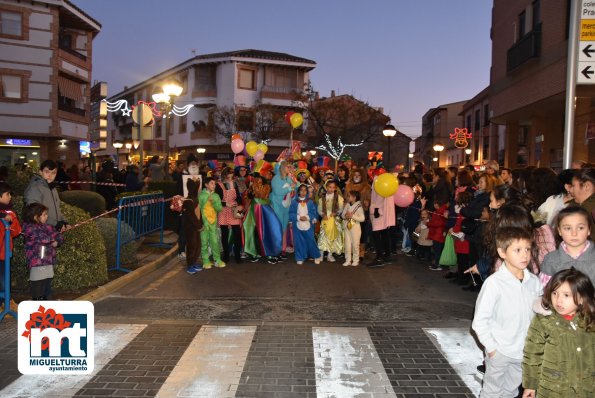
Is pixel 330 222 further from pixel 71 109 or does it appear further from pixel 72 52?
pixel 72 52

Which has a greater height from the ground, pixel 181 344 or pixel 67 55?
pixel 67 55

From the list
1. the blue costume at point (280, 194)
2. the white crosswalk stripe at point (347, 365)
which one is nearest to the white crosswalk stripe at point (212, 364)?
the white crosswalk stripe at point (347, 365)

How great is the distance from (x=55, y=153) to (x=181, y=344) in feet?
87.3

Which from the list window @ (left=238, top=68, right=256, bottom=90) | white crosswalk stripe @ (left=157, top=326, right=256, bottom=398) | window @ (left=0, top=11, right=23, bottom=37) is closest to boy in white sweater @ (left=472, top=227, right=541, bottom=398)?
white crosswalk stripe @ (left=157, top=326, right=256, bottom=398)

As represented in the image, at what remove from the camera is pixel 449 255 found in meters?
9.34

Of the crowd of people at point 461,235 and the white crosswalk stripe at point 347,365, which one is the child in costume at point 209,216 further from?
the white crosswalk stripe at point 347,365

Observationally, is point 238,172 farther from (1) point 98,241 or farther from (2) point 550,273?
(2) point 550,273

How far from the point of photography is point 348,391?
445 cm

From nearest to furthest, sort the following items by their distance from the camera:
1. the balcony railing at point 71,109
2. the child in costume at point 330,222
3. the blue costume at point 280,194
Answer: the child in costume at point 330,222
the blue costume at point 280,194
the balcony railing at point 71,109

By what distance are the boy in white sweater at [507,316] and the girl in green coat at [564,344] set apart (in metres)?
0.30

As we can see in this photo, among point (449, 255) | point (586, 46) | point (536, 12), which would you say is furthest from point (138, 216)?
point (536, 12)

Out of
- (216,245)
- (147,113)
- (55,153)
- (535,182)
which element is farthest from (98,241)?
(55,153)

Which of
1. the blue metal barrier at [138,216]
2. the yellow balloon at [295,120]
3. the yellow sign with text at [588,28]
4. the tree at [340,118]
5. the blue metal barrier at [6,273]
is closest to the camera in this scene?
the blue metal barrier at [6,273]

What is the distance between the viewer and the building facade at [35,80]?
1029 inches
